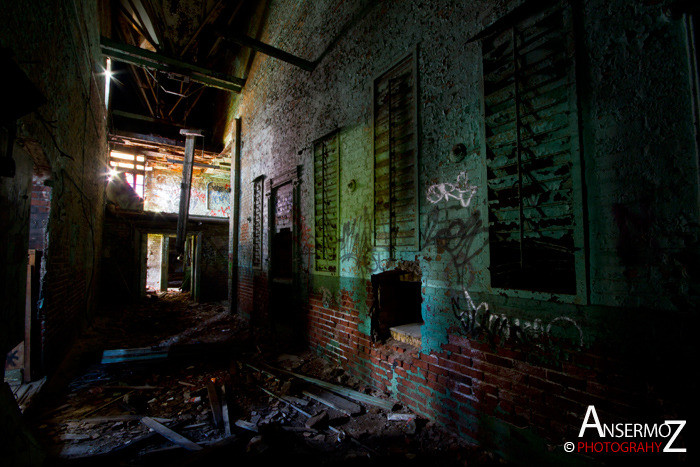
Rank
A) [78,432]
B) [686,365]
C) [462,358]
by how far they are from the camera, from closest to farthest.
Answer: [686,365], [462,358], [78,432]

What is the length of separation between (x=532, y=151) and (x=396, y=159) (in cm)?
149

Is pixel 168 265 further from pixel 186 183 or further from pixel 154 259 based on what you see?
pixel 186 183

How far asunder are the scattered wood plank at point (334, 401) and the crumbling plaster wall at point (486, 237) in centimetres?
45

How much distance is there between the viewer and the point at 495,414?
2.41 meters

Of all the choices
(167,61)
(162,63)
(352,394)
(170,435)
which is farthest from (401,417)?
(162,63)

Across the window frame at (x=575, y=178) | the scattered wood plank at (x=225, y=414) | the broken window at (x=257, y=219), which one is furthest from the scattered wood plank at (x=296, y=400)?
the broken window at (x=257, y=219)

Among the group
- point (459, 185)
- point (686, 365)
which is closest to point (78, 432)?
point (459, 185)

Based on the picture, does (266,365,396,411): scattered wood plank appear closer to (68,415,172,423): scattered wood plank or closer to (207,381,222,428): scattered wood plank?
(207,381,222,428): scattered wood plank

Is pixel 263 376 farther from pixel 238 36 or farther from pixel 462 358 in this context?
pixel 238 36

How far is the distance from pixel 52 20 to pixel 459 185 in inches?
177

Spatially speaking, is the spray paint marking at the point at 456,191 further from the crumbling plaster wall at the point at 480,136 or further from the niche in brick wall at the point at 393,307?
the niche in brick wall at the point at 393,307

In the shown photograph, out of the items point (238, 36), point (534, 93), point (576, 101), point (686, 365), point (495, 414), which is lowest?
point (495, 414)

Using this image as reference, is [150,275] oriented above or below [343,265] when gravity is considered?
below

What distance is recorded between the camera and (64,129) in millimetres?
4070
